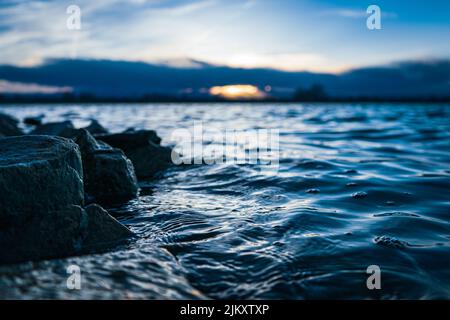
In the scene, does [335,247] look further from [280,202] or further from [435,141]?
[435,141]

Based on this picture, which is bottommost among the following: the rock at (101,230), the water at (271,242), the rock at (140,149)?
the water at (271,242)

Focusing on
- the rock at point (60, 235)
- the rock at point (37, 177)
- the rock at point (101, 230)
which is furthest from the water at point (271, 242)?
the rock at point (37, 177)

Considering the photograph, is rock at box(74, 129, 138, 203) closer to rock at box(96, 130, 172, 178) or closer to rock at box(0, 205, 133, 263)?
rock at box(0, 205, 133, 263)

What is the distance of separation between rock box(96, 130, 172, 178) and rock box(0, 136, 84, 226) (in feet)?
A: 12.3

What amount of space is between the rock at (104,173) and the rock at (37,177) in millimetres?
1403

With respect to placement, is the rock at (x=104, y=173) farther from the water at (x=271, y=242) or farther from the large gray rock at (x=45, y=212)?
the large gray rock at (x=45, y=212)

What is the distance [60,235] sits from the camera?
317 cm

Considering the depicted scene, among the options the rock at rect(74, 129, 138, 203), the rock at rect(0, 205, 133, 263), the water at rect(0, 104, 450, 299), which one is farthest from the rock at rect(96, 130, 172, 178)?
the rock at rect(0, 205, 133, 263)

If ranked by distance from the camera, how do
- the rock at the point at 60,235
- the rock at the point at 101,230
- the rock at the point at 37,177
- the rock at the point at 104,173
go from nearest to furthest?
the rock at the point at 60,235
the rock at the point at 37,177
the rock at the point at 101,230
the rock at the point at 104,173

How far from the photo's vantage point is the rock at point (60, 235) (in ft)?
9.88

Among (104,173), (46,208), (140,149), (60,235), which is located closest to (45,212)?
(46,208)

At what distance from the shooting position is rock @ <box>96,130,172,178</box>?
780 cm

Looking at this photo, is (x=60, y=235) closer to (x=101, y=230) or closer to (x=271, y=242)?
(x=101, y=230)
